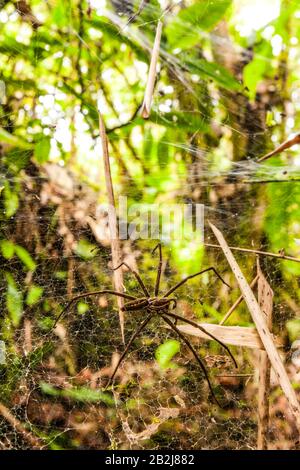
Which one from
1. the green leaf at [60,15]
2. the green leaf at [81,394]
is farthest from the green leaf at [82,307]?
the green leaf at [60,15]

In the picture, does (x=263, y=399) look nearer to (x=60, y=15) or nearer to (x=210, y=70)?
(x=210, y=70)

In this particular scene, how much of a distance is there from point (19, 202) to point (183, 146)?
1.10 m

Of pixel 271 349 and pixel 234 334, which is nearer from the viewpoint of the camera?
pixel 271 349

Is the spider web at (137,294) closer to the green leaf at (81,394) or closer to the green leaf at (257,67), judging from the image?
the green leaf at (81,394)

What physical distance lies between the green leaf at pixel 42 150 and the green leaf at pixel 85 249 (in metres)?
0.57

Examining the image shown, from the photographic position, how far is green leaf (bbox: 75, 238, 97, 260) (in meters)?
1.93

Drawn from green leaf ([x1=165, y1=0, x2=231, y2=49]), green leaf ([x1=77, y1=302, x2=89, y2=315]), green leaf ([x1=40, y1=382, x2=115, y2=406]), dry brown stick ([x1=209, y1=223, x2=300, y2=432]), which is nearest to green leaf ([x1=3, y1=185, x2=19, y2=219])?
green leaf ([x1=77, y1=302, x2=89, y2=315])

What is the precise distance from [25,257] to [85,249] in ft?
1.09

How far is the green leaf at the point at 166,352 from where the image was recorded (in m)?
1.56

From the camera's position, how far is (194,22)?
215 centimetres

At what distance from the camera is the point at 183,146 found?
2213mm

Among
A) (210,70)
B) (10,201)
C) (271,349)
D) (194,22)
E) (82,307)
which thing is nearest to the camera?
(271,349)

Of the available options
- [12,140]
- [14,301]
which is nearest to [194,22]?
[12,140]

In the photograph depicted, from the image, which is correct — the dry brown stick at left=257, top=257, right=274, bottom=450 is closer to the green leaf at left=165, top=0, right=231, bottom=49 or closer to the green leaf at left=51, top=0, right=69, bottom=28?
the green leaf at left=165, top=0, right=231, bottom=49
